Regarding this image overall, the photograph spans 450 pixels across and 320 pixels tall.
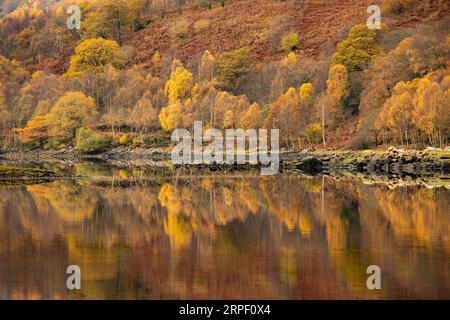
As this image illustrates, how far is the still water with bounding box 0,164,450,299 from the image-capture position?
465 inches

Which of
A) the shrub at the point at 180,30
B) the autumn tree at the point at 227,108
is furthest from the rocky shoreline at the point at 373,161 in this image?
the shrub at the point at 180,30

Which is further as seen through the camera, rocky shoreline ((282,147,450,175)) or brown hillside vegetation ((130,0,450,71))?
brown hillside vegetation ((130,0,450,71))

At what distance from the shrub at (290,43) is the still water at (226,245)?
87.0 meters

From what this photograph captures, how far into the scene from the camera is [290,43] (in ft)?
376

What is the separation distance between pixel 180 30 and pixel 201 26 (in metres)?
4.56

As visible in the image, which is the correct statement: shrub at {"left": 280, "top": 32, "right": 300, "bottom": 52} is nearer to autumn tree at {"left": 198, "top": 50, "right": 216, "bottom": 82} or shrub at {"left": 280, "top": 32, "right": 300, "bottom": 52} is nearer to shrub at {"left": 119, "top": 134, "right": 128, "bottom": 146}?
autumn tree at {"left": 198, "top": 50, "right": 216, "bottom": 82}

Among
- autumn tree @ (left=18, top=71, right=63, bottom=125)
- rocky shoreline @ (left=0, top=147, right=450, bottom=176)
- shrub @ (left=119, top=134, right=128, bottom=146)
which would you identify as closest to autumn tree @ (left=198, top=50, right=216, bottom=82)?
shrub @ (left=119, top=134, right=128, bottom=146)

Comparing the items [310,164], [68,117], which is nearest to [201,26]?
[68,117]

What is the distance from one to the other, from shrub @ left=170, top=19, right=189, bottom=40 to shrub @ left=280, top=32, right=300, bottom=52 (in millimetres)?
29417

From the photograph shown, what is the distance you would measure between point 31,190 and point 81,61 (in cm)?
9816

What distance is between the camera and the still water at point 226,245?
1182 centimetres

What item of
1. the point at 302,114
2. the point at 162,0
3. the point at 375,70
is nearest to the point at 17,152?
the point at 302,114

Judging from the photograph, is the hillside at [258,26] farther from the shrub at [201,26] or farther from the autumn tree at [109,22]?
the autumn tree at [109,22]

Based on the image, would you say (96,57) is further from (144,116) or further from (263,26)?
(144,116)
